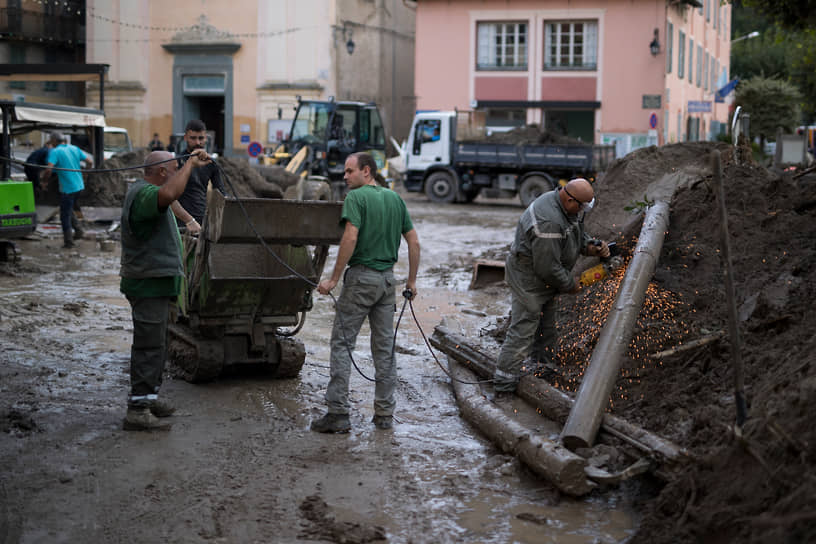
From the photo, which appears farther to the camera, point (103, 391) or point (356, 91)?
point (356, 91)

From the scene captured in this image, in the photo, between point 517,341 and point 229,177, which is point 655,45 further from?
point 517,341

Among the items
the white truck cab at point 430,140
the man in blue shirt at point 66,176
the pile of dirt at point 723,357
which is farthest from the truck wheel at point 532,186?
the pile of dirt at point 723,357

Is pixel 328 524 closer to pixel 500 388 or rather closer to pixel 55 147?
pixel 500 388

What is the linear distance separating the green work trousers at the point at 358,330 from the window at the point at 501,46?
28.7 m

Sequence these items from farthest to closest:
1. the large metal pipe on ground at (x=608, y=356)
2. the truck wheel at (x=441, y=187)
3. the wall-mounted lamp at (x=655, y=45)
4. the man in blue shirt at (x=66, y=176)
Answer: the wall-mounted lamp at (x=655, y=45)
the truck wheel at (x=441, y=187)
the man in blue shirt at (x=66, y=176)
the large metal pipe on ground at (x=608, y=356)

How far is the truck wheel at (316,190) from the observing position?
20.5 metres

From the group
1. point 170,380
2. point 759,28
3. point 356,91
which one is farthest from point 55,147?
point 759,28

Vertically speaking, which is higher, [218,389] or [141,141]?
[141,141]

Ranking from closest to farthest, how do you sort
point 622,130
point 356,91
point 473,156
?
1. point 473,156
2. point 622,130
3. point 356,91

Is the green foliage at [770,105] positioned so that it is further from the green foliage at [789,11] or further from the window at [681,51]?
the green foliage at [789,11]

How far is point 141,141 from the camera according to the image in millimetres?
36469

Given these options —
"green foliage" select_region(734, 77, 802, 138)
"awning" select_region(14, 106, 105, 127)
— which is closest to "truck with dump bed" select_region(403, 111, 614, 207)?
"awning" select_region(14, 106, 105, 127)

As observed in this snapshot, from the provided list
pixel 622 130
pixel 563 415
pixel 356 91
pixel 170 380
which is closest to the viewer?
pixel 563 415

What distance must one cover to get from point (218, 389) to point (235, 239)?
145 cm
